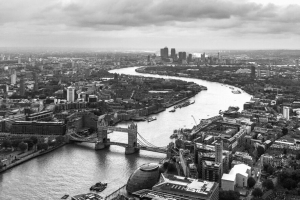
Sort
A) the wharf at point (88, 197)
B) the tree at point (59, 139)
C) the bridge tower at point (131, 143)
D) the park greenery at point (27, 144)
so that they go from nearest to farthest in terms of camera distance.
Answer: the wharf at point (88, 197)
the bridge tower at point (131, 143)
the park greenery at point (27, 144)
the tree at point (59, 139)

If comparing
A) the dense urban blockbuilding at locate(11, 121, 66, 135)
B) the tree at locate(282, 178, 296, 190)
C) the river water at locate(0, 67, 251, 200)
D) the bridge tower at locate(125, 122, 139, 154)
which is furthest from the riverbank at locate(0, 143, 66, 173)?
the tree at locate(282, 178, 296, 190)

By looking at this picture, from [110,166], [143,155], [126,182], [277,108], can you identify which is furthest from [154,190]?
[277,108]

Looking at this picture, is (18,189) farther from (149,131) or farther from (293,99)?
(293,99)

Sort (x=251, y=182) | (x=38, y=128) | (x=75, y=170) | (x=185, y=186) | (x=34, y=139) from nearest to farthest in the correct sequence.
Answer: (x=185, y=186)
(x=251, y=182)
(x=75, y=170)
(x=34, y=139)
(x=38, y=128)

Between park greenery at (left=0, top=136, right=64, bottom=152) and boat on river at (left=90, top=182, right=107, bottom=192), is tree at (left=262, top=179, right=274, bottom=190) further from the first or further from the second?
park greenery at (left=0, top=136, right=64, bottom=152)

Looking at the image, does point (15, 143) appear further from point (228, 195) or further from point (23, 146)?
point (228, 195)

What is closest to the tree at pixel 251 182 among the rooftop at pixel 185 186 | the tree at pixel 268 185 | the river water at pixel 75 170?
the tree at pixel 268 185

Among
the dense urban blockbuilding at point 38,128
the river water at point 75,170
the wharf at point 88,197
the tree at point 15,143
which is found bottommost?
the river water at point 75,170

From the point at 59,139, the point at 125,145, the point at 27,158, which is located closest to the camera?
the point at 27,158

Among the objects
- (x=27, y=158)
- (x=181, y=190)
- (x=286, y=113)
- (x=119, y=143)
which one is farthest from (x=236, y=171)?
(x=286, y=113)

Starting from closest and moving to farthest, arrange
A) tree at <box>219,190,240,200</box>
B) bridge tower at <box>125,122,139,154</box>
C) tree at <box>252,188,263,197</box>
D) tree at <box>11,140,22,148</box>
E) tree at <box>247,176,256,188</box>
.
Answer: tree at <box>219,190,240,200</box>, tree at <box>252,188,263,197</box>, tree at <box>247,176,256,188</box>, bridge tower at <box>125,122,139,154</box>, tree at <box>11,140,22,148</box>

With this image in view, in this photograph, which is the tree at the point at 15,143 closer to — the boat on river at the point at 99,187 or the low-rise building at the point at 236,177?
the boat on river at the point at 99,187
